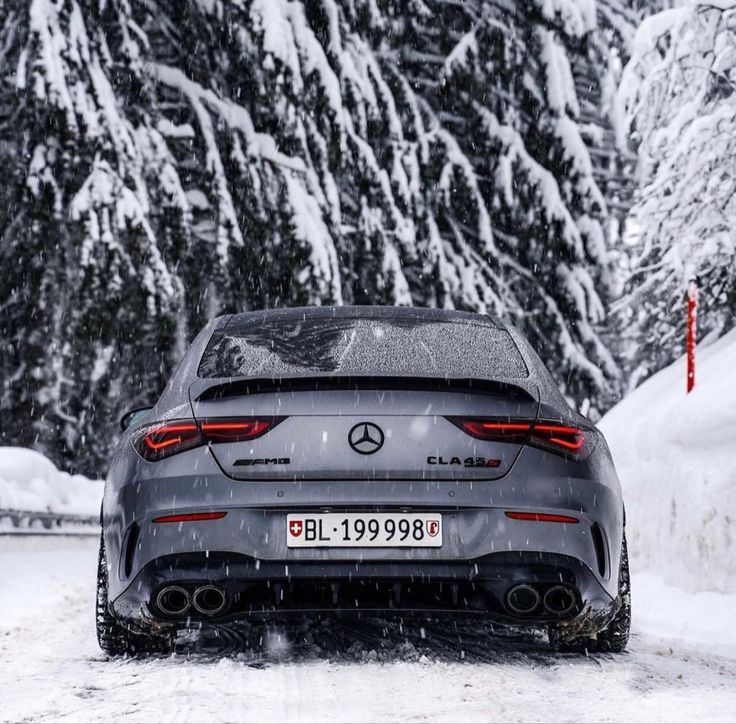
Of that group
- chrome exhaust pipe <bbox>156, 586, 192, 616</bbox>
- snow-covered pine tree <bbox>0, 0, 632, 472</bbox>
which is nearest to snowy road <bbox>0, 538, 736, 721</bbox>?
chrome exhaust pipe <bbox>156, 586, 192, 616</bbox>

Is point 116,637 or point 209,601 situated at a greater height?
point 209,601

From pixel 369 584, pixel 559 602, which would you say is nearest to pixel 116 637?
pixel 369 584

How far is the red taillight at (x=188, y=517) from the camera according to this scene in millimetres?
4688

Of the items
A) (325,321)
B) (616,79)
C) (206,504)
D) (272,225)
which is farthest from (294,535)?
(616,79)

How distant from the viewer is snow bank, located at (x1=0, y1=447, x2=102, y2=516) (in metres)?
13.5

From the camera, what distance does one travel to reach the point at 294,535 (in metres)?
4.67

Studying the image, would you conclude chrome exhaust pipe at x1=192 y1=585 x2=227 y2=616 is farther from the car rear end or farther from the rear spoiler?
the rear spoiler

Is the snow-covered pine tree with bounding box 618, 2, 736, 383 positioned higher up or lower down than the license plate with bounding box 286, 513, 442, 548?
higher up

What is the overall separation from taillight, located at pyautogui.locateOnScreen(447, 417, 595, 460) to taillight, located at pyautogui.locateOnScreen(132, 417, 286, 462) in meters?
0.68

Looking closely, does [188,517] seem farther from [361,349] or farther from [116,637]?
[361,349]

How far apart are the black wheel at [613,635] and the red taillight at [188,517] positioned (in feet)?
4.74

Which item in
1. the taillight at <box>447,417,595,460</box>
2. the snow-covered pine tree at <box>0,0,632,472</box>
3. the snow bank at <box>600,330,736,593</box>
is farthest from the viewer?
the snow-covered pine tree at <box>0,0,632,472</box>

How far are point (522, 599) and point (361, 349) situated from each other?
1.18 meters

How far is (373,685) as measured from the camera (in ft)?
14.9
